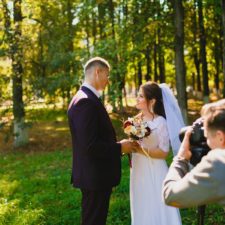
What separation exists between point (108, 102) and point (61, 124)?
6564 mm

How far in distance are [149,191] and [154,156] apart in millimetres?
496

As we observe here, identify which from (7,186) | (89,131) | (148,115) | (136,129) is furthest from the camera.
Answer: (7,186)

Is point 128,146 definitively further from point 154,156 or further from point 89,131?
point 89,131

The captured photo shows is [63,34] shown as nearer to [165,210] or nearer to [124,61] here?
[124,61]

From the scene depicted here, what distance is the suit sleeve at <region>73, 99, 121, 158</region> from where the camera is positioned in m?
4.72

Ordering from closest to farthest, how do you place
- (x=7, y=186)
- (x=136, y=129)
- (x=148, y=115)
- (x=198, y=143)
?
(x=198, y=143)
(x=136, y=129)
(x=148, y=115)
(x=7, y=186)

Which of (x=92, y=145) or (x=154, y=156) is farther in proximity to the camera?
(x=154, y=156)

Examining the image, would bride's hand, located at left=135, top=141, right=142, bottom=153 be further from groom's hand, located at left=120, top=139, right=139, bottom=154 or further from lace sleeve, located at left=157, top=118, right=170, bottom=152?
lace sleeve, located at left=157, top=118, right=170, bottom=152

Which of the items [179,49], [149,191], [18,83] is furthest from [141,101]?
[179,49]

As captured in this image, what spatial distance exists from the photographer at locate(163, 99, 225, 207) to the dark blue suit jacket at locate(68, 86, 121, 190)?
2.00m

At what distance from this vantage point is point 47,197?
8.77m

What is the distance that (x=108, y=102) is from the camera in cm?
1786

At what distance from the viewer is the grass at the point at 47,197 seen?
7.16m

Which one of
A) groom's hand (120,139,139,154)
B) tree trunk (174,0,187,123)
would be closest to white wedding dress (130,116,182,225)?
groom's hand (120,139,139,154)
